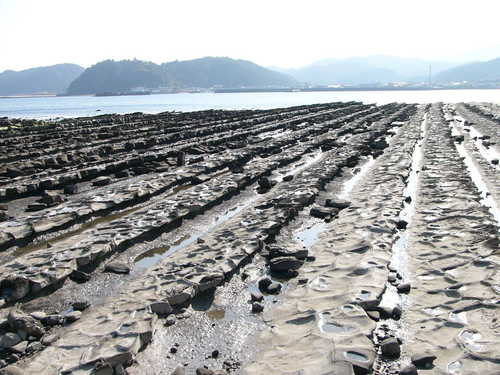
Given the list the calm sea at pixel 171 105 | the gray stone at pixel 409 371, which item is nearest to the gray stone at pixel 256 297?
the gray stone at pixel 409 371

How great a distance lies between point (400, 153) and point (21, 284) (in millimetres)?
16500

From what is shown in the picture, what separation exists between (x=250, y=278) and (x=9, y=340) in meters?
3.32

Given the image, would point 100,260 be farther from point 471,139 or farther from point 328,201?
point 471,139

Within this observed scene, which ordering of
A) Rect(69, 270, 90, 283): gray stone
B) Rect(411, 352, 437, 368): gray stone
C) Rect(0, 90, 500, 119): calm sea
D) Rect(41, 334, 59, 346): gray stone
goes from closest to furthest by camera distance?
Rect(411, 352, 437, 368): gray stone
Rect(41, 334, 59, 346): gray stone
Rect(69, 270, 90, 283): gray stone
Rect(0, 90, 500, 119): calm sea

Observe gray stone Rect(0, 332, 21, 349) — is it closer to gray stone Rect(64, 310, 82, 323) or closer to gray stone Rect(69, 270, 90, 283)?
gray stone Rect(64, 310, 82, 323)

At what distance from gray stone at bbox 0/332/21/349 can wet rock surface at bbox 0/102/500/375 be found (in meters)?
→ 0.01

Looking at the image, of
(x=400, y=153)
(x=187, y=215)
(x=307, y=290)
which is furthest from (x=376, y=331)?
(x=400, y=153)

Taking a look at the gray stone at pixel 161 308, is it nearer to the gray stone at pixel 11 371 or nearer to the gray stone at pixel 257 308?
the gray stone at pixel 257 308

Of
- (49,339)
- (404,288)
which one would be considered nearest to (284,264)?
(404,288)

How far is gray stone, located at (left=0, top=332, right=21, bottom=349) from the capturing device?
4.96 meters

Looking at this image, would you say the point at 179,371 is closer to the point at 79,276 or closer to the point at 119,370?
the point at 119,370

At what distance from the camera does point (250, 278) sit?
22.9 feet

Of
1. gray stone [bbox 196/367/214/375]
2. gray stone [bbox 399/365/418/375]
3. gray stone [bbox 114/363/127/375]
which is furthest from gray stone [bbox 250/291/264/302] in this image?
gray stone [bbox 399/365/418/375]

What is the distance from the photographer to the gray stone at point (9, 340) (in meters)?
4.96
